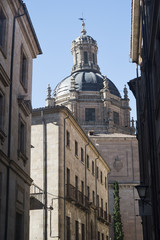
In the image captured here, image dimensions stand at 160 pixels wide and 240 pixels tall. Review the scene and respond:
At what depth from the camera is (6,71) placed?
16.5 metres

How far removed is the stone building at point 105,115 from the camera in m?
58.0

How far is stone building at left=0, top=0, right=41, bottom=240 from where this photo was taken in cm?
1569

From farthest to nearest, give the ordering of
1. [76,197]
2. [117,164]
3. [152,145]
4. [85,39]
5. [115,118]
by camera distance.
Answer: [85,39] < [115,118] < [117,164] < [76,197] < [152,145]

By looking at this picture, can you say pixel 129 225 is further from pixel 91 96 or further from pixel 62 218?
pixel 62 218

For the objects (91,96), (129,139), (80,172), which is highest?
(91,96)

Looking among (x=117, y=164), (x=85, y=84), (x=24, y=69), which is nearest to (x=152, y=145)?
(x=24, y=69)

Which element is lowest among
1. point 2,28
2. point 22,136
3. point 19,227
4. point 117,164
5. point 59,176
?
point 19,227

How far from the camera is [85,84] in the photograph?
7638 cm

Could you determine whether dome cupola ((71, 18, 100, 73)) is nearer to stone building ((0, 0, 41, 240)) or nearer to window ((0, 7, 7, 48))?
stone building ((0, 0, 41, 240))

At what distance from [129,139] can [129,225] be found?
1252cm

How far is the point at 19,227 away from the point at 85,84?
59.5 meters

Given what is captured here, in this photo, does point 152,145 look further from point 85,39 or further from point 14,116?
point 85,39

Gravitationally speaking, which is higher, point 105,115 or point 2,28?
point 105,115

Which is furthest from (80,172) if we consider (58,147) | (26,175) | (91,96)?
(91,96)
